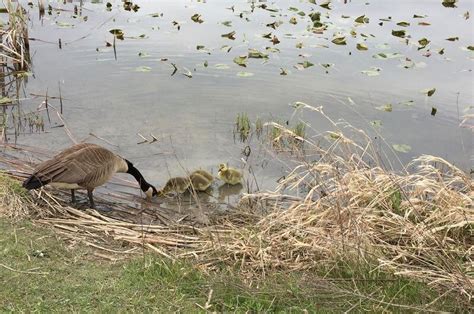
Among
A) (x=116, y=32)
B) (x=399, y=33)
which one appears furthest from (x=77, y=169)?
(x=399, y=33)

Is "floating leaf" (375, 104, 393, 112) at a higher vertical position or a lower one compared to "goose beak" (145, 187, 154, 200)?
higher

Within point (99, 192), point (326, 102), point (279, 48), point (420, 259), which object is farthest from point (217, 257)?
point (279, 48)

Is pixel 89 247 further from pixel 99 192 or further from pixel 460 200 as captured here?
pixel 460 200

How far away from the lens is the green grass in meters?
4.10

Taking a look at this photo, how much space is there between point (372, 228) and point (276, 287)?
4.32 ft

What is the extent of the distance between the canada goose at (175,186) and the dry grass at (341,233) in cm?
87

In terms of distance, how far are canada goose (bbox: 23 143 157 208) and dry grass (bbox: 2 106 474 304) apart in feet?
0.92

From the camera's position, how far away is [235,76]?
1080 centimetres

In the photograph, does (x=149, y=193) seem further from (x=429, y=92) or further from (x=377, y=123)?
(x=429, y=92)

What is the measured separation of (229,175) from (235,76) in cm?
395

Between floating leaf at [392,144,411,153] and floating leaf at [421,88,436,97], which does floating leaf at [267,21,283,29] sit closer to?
floating leaf at [421,88,436,97]

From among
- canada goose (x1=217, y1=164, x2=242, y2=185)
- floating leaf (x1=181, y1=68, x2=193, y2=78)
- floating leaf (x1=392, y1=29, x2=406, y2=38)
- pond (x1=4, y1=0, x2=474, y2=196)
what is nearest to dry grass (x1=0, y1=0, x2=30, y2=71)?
pond (x1=4, y1=0, x2=474, y2=196)

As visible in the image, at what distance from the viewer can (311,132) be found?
28.9 ft

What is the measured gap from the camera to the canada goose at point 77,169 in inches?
234
